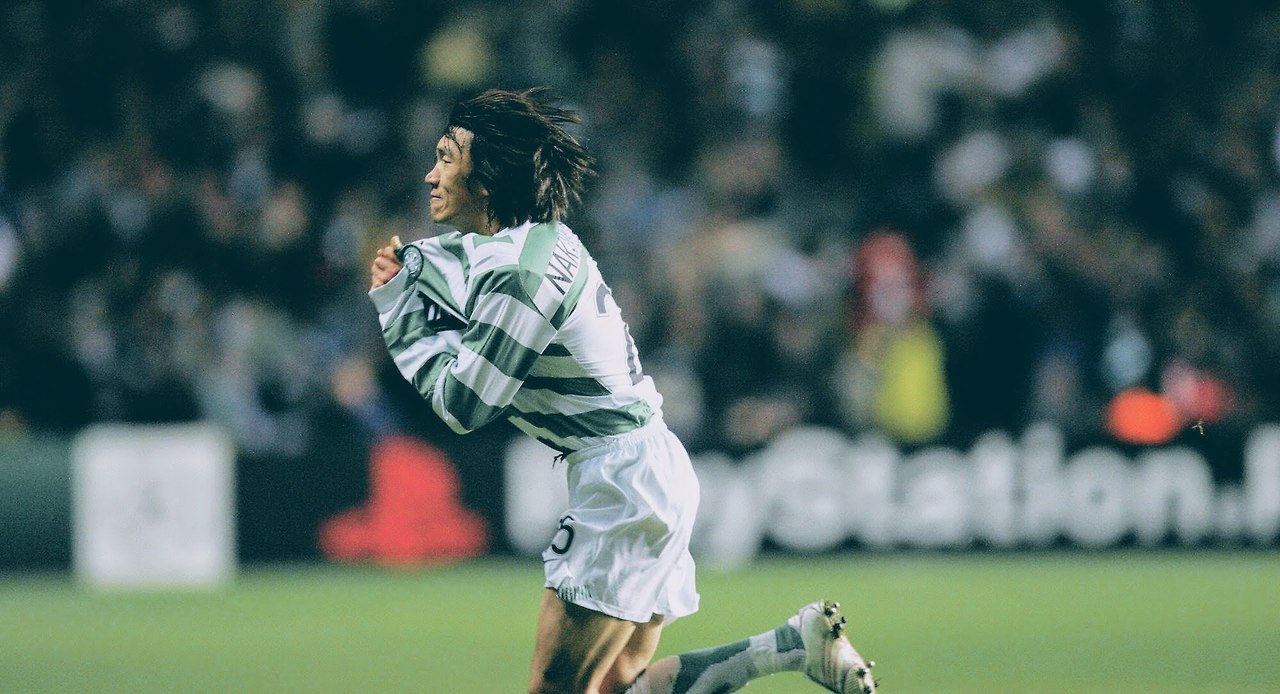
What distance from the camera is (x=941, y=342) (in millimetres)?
13148

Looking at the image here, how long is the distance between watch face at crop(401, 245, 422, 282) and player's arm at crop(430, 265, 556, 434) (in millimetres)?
313

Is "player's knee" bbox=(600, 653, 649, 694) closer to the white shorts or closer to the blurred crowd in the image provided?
the white shorts

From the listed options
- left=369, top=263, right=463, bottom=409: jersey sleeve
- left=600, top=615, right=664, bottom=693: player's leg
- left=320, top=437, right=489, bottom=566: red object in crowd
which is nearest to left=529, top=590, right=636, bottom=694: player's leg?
left=600, top=615, right=664, bottom=693: player's leg

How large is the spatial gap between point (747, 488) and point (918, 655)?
145 inches

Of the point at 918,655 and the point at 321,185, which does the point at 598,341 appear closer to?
the point at 918,655

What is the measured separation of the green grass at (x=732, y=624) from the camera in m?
8.05

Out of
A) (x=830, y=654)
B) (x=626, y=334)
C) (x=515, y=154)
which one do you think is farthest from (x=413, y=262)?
(x=830, y=654)

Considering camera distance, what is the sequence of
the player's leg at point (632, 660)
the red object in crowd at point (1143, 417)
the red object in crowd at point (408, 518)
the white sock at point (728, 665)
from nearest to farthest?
the player's leg at point (632, 660) → the white sock at point (728, 665) → the red object in crowd at point (408, 518) → the red object in crowd at point (1143, 417)

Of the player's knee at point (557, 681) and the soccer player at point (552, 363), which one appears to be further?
the player's knee at point (557, 681)

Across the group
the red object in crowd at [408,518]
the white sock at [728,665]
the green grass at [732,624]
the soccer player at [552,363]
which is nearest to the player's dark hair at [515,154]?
the soccer player at [552,363]

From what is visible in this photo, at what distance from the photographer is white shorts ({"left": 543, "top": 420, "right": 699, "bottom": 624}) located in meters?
4.72

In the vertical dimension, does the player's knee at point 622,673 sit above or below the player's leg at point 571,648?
below

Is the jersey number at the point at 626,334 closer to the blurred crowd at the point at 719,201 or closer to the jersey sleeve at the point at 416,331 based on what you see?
the jersey sleeve at the point at 416,331

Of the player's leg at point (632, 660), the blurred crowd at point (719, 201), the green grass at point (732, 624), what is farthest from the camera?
the blurred crowd at point (719, 201)
